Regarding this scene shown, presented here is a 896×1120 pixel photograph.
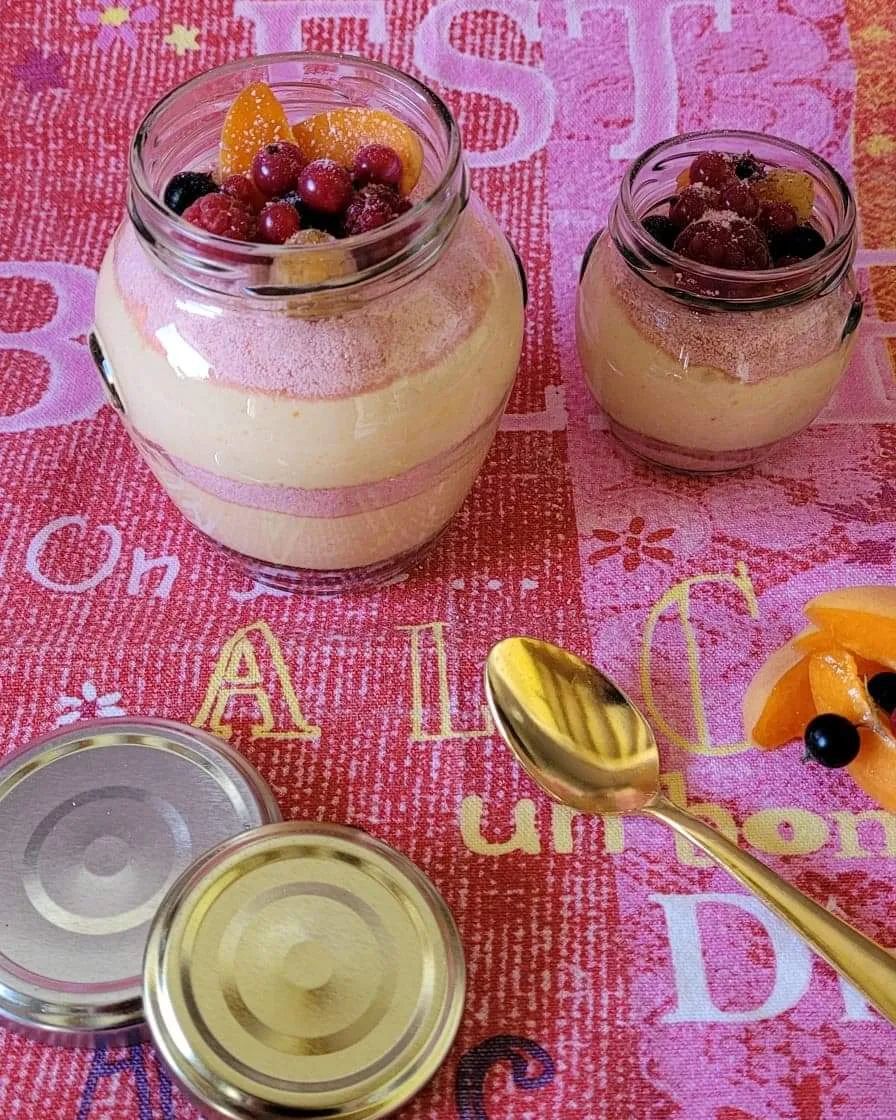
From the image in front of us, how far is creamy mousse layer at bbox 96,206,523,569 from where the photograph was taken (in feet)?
2.44

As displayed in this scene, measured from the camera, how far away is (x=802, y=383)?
92 cm

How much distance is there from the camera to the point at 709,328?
0.89 metres

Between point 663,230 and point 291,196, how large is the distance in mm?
291

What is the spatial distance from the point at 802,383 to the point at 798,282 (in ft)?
0.29

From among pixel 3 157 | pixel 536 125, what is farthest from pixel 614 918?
pixel 3 157

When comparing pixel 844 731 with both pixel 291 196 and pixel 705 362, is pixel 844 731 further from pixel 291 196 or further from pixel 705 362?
pixel 291 196

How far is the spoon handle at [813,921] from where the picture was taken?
2.25 ft

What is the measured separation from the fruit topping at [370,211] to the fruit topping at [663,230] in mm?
226

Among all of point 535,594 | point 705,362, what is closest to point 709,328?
point 705,362

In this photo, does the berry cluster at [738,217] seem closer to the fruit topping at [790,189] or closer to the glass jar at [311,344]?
the fruit topping at [790,189]

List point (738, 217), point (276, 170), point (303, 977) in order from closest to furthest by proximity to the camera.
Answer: point (303, 977) < point (276, 170) < point (738, 217)

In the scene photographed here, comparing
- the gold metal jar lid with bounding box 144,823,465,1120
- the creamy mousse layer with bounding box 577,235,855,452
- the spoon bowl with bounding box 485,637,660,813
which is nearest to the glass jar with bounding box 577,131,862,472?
the creamy mousse layer with bounding box 577,235,855,452

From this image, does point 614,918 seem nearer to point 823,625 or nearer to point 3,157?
point 823,625

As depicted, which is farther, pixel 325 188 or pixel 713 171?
pixel 713 171
